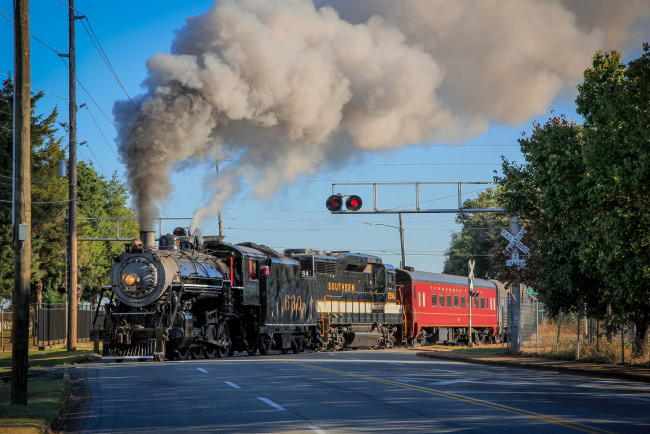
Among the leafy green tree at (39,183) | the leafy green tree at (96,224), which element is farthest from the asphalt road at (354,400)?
the leafy green tree at (96,224)

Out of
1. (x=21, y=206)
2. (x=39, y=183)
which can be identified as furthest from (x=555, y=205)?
(x=39, y=183)

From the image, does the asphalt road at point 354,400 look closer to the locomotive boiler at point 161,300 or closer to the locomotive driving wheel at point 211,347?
the locomotive boiler at point 161,300

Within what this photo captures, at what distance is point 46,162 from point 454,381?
39031 millimetres

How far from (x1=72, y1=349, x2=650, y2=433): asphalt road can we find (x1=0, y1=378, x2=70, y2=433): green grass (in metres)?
0.63

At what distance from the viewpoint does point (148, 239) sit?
2666 centimetres

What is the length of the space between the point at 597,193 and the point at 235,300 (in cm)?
1433

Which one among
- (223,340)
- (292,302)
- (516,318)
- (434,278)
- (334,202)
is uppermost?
(334,202)

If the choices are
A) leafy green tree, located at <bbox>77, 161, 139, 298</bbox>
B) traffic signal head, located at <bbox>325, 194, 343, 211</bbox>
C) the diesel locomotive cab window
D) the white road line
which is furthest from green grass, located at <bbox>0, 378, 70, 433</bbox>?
leafy green tree, located at <bbox>77, 161, 139, 298</bbox>

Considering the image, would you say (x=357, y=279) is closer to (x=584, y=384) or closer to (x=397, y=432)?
(x=584, y=384)

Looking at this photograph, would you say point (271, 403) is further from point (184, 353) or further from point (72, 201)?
point (72, 201)

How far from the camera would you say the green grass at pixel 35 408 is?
1160cm

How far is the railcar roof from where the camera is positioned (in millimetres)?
43484

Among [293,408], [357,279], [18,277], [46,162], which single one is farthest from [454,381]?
[46,162]

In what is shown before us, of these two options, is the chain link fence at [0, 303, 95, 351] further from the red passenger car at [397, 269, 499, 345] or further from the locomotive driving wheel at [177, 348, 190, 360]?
the red passenger car at [397, 269, 499, 345]
